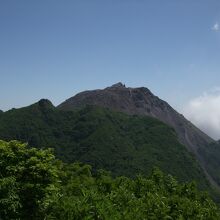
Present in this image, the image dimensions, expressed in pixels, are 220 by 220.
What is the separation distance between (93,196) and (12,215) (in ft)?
21.4

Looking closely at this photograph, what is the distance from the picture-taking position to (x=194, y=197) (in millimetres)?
56906

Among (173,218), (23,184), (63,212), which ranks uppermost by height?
(23,184)

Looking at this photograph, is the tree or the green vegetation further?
the tree

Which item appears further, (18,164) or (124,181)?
(124,181)

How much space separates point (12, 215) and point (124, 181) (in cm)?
2398

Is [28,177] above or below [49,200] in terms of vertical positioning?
above

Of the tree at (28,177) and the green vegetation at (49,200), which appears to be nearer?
the green vegetation at (49,200)

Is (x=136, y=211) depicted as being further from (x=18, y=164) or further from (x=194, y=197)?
(x=194, y=197)

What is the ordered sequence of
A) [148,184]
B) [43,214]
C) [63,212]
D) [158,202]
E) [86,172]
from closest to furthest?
1. [63,212]
2. [43,214]
3. [158,202]
4. [148,184]
5. [86,172]

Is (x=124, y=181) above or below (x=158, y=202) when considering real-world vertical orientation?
above

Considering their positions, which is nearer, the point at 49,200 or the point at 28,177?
the point at 49,200

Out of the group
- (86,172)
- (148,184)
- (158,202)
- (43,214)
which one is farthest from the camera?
(86,172)

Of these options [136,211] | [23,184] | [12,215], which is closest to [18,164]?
[23,184]

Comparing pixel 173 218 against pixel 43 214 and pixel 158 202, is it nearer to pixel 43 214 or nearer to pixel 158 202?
pixel 158 202
